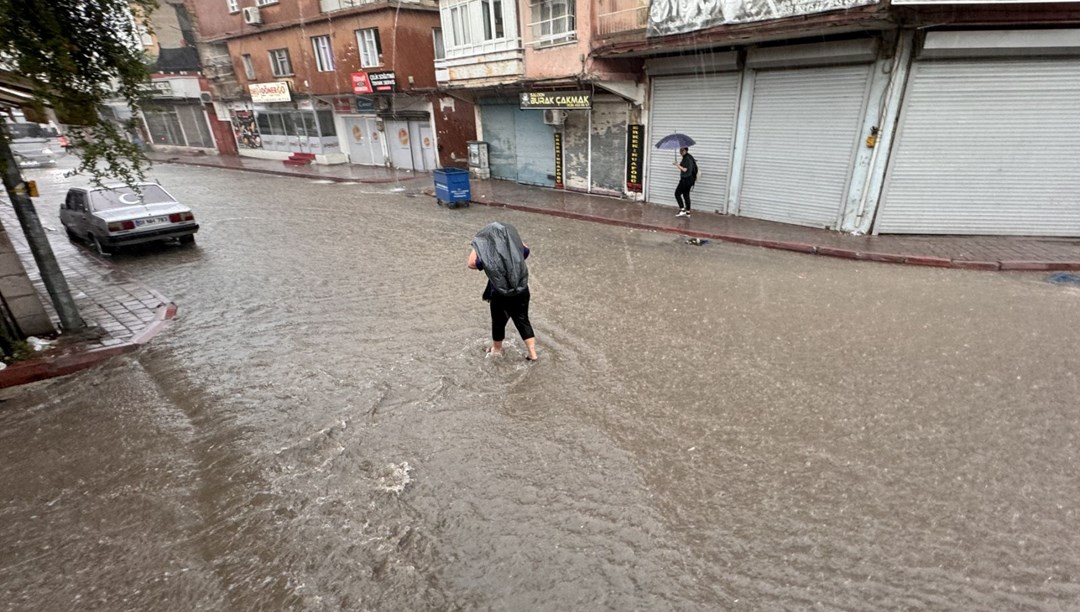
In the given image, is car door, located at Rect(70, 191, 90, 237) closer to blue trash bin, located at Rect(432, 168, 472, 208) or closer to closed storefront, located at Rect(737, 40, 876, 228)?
blue trash bin, located at Rect(432, 168, 472, 208)

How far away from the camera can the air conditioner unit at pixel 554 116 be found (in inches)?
626

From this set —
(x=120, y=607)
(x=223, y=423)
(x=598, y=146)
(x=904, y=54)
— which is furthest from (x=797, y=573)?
(x=598, y=146)

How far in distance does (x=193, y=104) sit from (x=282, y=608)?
39.7 m

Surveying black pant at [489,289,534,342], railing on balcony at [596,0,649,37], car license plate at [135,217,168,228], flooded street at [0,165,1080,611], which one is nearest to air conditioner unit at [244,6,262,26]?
car license plate at [135,217,168,228]

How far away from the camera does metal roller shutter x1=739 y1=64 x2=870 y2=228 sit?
9969mm

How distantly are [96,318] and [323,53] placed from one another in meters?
21.2

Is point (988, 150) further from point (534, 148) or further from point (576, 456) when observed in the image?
point (534, 148)

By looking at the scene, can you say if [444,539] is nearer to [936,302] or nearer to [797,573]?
[797,573]

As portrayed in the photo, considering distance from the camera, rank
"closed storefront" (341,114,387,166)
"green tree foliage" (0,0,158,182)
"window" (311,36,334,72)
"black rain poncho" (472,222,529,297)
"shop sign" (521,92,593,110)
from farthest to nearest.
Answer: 1. "closed storefront" (341,114,387,166)
2. "window" (311,36,334,72)
3. "shop sign" (521,92,593,110)
4. "black rain poncho" (472,222,529,297)
5. "green tree foliage" (0,0,158,182)

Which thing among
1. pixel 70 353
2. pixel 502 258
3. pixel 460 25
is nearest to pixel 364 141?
pixel 460 25

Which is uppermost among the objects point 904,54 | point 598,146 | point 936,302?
point 904,54

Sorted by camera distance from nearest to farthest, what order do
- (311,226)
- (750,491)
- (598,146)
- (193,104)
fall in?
(750,491) → (311,226) → (598,146) → (193,104)

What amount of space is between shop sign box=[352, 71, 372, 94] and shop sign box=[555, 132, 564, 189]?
1007 centimetres

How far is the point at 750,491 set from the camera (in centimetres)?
384
